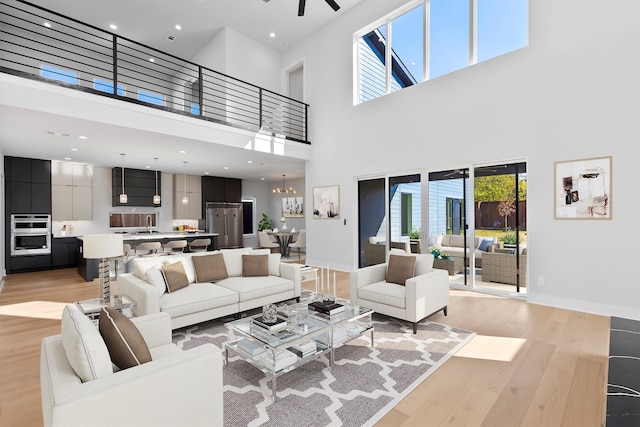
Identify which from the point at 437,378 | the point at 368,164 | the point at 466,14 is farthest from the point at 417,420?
the point at 466,14

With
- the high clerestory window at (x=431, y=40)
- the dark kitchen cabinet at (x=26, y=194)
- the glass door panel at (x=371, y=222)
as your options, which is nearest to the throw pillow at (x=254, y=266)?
the glass door panel at (x=371, y=222)

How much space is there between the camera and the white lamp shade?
3.06m

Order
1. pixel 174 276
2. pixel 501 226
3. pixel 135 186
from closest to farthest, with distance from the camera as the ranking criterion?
pixel 174 276 → pixel 501 226 → pixel 135 186

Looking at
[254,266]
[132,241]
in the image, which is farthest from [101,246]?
[132,241]

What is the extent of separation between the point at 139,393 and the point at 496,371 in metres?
2.65

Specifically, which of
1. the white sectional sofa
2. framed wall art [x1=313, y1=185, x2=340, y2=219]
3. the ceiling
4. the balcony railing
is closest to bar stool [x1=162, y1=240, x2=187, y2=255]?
the ceiling

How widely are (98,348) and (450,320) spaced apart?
3.61 metres

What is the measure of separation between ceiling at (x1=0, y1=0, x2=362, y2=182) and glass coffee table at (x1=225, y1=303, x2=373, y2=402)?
158 inches

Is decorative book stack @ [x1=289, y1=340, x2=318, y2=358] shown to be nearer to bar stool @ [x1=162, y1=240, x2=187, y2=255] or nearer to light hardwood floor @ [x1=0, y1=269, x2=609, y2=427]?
light hardwood floor @ [x1=0, y1=269, x2=609, y2=427]

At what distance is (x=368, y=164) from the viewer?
21.6 ft

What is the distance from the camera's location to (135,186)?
8.88 metres

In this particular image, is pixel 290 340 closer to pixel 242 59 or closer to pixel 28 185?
pixel 242 59

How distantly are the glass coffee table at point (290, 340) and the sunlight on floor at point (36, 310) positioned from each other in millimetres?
3090

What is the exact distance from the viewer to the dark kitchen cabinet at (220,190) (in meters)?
10.4
